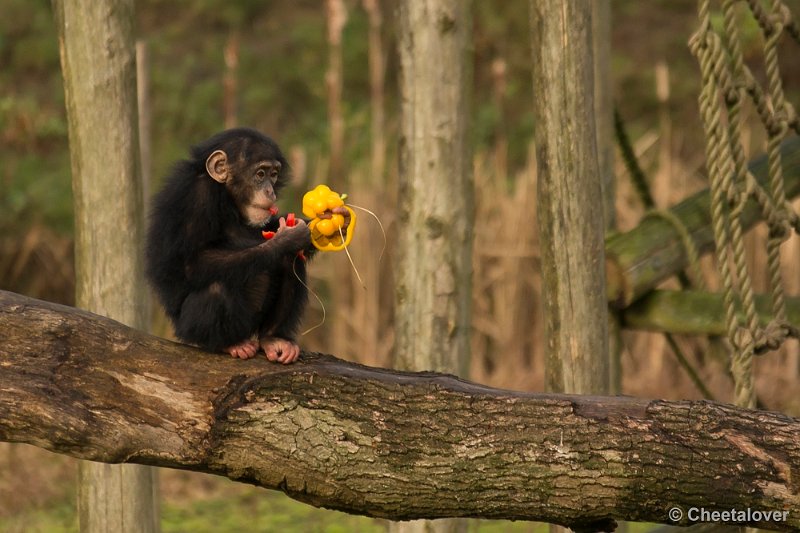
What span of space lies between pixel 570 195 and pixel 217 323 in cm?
133

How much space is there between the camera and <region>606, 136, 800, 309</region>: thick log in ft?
17.4

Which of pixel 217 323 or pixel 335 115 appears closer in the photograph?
pixel 217 323

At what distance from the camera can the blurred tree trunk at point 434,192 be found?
466 cm

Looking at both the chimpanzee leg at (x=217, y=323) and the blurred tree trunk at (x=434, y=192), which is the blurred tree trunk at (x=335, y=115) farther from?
the chimpanzee leg at (x=217, y=323)

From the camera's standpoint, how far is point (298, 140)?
12.7 meters

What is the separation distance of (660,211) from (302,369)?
259cm

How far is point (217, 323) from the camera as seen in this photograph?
3.92 meters

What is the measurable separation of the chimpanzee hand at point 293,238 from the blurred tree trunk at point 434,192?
79cm

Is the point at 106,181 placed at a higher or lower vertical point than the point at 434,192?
lower

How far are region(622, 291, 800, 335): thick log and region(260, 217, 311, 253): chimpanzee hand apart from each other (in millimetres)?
2063

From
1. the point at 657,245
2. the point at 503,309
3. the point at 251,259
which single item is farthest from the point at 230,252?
the point at 503,309

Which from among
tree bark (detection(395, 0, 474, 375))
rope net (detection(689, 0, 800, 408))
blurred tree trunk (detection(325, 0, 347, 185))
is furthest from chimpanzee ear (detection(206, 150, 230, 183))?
blurred tree trunk (detection(325, 0, 347, 185))

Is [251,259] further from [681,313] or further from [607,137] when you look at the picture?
[681,313]

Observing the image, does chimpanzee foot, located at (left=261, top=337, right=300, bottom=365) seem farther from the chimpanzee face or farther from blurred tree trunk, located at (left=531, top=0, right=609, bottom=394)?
blurred tree trunk, located at (left=531, top=0, right=609, bottom=394)
